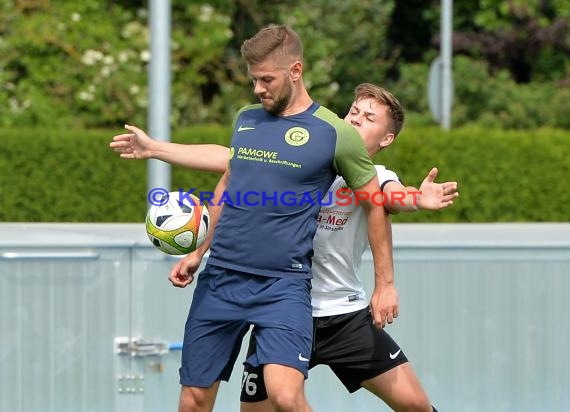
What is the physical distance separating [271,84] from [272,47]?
0.14 meters

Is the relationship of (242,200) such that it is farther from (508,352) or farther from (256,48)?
(508,352)

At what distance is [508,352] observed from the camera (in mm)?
6004

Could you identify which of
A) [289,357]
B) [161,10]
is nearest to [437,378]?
[289,357]

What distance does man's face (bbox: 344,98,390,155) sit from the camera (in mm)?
4805

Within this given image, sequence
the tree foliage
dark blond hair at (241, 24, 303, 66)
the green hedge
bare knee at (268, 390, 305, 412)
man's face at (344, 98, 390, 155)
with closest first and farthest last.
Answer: bare knee at (268, 390, 305, 412)
dark blond hair at (241, 24, 303, 66)
man's face at (344, 98, 390, 155)
the green hedge
the tree foliage

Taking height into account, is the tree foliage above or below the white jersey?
above

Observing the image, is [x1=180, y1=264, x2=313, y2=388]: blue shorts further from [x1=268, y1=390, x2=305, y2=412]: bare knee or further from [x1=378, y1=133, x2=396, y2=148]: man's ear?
[x1=378, y1=133, x2=396, y2=148]: man's ear

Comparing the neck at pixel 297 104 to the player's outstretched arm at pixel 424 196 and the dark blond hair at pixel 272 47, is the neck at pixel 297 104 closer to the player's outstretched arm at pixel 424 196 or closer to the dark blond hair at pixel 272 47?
the dark blond hair at pixel 272 47

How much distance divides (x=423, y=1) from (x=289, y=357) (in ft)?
66.0

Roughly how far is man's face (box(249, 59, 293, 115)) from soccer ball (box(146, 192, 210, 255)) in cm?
60

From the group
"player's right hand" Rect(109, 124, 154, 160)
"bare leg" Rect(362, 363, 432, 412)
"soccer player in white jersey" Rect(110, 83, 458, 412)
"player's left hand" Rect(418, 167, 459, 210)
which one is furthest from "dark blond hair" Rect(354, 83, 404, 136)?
"bare leg" Rect(362, 363, 432, 412)

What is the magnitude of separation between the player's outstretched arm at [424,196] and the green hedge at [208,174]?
26.1ft

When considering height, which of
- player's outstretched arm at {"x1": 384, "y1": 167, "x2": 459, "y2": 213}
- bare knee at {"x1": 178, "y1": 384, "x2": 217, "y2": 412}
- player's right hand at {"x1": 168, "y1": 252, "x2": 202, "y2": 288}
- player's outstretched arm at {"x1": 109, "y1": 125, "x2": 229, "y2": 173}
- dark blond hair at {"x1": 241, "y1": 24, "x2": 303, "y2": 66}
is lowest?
bare knee at {"x1": 178, "y1": 384, "x2": 217, "y2": 412}

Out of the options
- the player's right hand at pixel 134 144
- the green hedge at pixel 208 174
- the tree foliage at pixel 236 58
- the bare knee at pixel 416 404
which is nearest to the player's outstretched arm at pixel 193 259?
the player's right hand at pixel 134 144
